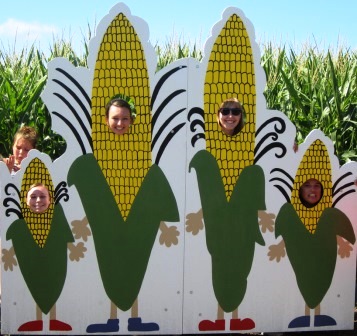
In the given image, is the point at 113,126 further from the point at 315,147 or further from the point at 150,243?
the point at 315,147

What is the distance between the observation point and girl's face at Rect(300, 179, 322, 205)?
3.57 m

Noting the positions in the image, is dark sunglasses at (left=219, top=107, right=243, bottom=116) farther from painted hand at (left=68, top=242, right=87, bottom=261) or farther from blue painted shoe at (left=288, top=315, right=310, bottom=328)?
blue painted shoe at (left=288, top=315, right=310, bottom=328)

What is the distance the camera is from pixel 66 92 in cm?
331

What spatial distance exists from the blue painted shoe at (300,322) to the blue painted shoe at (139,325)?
2.96 feet

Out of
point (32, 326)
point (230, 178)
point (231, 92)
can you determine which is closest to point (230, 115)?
point (231, 92)

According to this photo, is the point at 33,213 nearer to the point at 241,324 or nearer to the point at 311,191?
the point at 241,324

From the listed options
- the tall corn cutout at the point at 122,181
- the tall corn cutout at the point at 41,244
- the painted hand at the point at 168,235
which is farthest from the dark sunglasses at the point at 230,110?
the tall corn cutout at the point at 41,244

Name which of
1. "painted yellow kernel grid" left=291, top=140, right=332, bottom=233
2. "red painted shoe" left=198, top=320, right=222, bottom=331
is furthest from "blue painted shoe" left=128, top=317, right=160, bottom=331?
"painted yellow kernel grid" left=291, top=140, right=332, bottom=233

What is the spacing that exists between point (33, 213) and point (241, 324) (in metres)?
1.50

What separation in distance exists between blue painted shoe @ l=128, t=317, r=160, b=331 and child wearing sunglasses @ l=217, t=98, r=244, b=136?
4.26 ft

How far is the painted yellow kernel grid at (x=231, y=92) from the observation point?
343 cm

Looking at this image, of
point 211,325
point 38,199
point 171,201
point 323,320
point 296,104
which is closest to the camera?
point 38,199

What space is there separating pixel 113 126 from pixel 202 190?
0.68m

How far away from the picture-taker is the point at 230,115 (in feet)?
11.2
